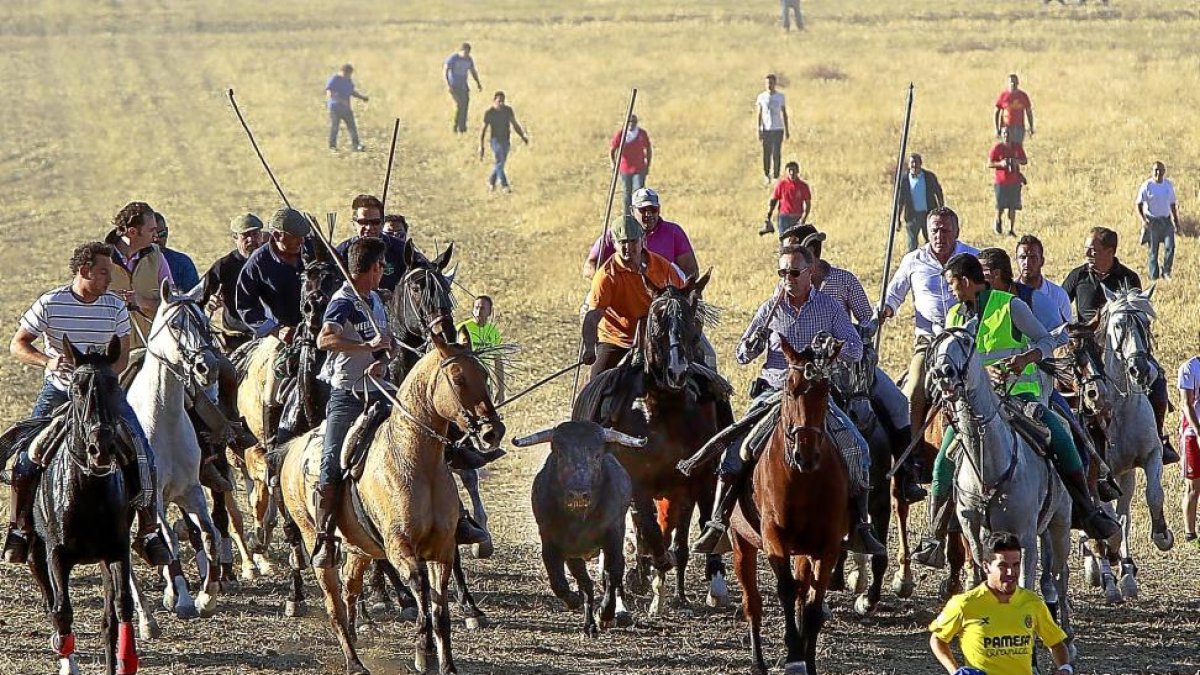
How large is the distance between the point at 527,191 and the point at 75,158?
1297 centimetres

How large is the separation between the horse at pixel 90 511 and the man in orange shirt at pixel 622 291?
13.0 feet

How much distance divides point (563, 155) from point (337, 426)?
31220mm

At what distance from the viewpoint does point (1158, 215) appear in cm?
2781

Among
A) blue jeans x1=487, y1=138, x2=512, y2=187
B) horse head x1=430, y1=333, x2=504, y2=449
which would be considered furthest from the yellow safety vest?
blue jeans x1=487, y1=138, x2=512, y2=187

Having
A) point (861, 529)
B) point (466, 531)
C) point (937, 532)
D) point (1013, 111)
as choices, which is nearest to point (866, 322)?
point (937, 532)

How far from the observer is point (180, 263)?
50.6 feet

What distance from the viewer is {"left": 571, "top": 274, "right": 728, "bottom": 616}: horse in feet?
43.8

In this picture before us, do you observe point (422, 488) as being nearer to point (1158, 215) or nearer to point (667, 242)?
point (667, 242)

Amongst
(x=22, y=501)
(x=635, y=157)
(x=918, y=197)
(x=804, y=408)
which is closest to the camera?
(x=804, y=408)

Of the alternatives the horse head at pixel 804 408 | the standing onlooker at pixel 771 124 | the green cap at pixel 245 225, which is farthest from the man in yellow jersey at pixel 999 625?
the standing onlooker at pixel 771 124

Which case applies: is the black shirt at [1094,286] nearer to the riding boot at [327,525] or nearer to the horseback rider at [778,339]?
the horseback rider at [778,339]

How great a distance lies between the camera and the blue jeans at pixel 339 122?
147 ft

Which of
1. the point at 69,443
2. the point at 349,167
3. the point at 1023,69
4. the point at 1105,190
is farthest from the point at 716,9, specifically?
the point at 69,443

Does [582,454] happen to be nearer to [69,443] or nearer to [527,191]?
[69,443]
